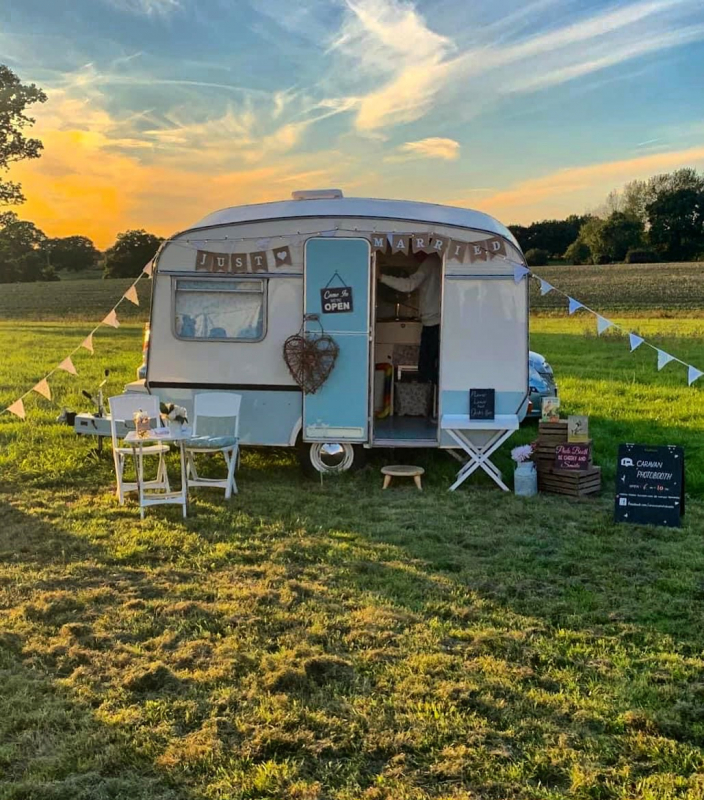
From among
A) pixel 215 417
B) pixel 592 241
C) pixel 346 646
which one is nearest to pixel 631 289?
pixel 592 241

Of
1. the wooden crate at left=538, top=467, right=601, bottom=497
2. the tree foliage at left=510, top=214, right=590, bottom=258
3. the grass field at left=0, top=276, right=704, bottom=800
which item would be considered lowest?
the grass field at left=0, top=276, right=704, bottom=800

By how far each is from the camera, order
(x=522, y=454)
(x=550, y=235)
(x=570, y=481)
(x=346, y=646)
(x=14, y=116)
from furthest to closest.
Answer: (x=550, y=235)
(x=14, y=116)
(x=522, y=454)
(x=570, y=481)
(x=346, y=646)

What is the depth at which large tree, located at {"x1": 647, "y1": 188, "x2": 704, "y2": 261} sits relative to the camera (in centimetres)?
4875

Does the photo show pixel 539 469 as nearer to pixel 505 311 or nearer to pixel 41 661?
pixel 505 311

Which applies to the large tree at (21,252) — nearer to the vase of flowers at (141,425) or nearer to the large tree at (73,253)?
the large tree at (73,253)

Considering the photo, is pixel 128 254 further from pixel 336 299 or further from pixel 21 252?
pixel 336 299

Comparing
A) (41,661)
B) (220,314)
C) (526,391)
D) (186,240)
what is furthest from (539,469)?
(41,661)

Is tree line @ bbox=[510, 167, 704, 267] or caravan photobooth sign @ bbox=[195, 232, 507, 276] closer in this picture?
caravan photobooth sign @ bbox=[195, 232, 507, 276]

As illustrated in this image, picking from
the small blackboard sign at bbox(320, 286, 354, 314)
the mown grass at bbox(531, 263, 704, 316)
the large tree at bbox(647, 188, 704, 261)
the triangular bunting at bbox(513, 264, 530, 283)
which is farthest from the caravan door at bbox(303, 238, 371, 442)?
the large tree at bbox(647, 188, 704, 261)

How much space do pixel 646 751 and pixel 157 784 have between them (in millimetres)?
1914

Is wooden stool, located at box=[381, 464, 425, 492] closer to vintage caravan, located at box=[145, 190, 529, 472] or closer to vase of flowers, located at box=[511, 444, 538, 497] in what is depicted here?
vintage caravan, located at box=[145, 190, 529, 472]

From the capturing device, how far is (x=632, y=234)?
51.1 meters

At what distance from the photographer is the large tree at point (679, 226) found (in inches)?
1919

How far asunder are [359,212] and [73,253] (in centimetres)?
4805
